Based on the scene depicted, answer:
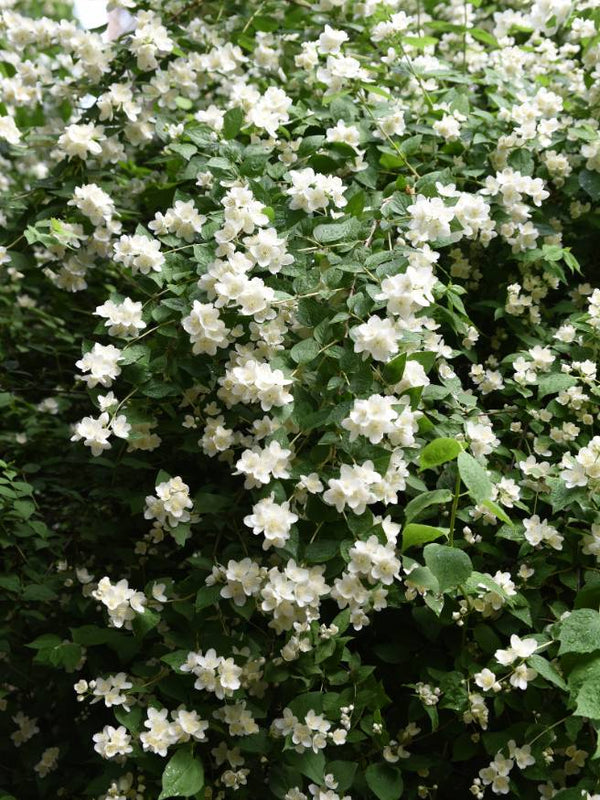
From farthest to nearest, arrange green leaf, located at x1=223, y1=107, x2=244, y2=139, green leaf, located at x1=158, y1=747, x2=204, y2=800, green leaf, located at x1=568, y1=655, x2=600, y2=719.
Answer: green leaf, located at x1=223, y1=107, x2=244, y2=139, green leaf, located at x1=158, y1=747, x2=204, y2=800, green leaf, located at x1=568, y1=655, x2=600, y2=719

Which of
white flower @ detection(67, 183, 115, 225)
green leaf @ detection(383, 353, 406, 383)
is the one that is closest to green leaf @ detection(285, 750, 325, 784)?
green leaf @ detection(383, 353, 406, 383)

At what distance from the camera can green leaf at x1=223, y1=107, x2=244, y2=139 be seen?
1866 mm

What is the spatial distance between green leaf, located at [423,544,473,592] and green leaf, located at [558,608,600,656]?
0.20 meters

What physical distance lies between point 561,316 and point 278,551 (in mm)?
999

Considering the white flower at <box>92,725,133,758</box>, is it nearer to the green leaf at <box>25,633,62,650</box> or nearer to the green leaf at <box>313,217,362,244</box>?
the green leaf at <box>25,633,62,650</box>

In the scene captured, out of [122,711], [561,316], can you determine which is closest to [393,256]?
[561,316]

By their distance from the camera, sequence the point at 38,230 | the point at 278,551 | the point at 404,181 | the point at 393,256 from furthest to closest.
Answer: the point at 38,230
the point at 404,181
the point at 393,256
the point at 278,551

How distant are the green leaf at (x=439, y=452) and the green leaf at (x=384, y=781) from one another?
604 mm

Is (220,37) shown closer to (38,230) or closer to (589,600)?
(38,230)

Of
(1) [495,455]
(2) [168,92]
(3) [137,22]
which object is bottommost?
(1) [495,455]

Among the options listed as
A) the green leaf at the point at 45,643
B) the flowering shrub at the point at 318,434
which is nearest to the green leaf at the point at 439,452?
the flowering shrub at the point at 318,434

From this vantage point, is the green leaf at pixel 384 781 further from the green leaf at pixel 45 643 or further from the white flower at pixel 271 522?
the green leaf at pixel 45 643

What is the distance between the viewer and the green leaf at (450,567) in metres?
1.39

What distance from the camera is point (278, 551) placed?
149 cm
